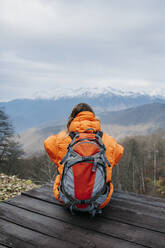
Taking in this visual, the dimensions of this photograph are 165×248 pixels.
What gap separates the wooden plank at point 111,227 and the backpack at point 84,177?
0.15 metres

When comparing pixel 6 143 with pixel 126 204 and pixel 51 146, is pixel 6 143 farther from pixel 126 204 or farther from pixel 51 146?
pixel 126 204

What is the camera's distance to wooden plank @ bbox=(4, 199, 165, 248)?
8.75ft

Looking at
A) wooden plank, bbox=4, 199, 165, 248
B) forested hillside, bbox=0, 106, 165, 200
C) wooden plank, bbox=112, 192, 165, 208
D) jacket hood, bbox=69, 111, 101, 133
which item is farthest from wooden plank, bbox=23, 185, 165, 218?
forested hillside, bbox=0, 106, 165, 200

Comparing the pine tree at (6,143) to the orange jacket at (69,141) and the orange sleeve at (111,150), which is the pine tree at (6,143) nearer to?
the orange jacket at (69,141)

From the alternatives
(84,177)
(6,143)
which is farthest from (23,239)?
(6,143)

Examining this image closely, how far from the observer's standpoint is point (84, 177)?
294 cm

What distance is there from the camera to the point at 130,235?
2.75 meters

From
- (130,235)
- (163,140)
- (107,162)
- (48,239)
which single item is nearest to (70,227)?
(48,239)

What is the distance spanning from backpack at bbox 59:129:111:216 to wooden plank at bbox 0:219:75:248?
56cm

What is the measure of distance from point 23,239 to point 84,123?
1.89 metres

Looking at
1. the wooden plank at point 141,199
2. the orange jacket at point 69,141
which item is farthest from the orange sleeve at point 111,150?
the wooden plank at point 141,199

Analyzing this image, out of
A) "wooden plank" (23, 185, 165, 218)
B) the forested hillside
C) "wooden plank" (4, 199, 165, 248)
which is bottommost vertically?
the forested hillside

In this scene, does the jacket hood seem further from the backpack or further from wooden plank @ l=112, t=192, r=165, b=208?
wooden plank @ l=112, t=192, r=165, b=208

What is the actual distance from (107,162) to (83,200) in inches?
27.8
